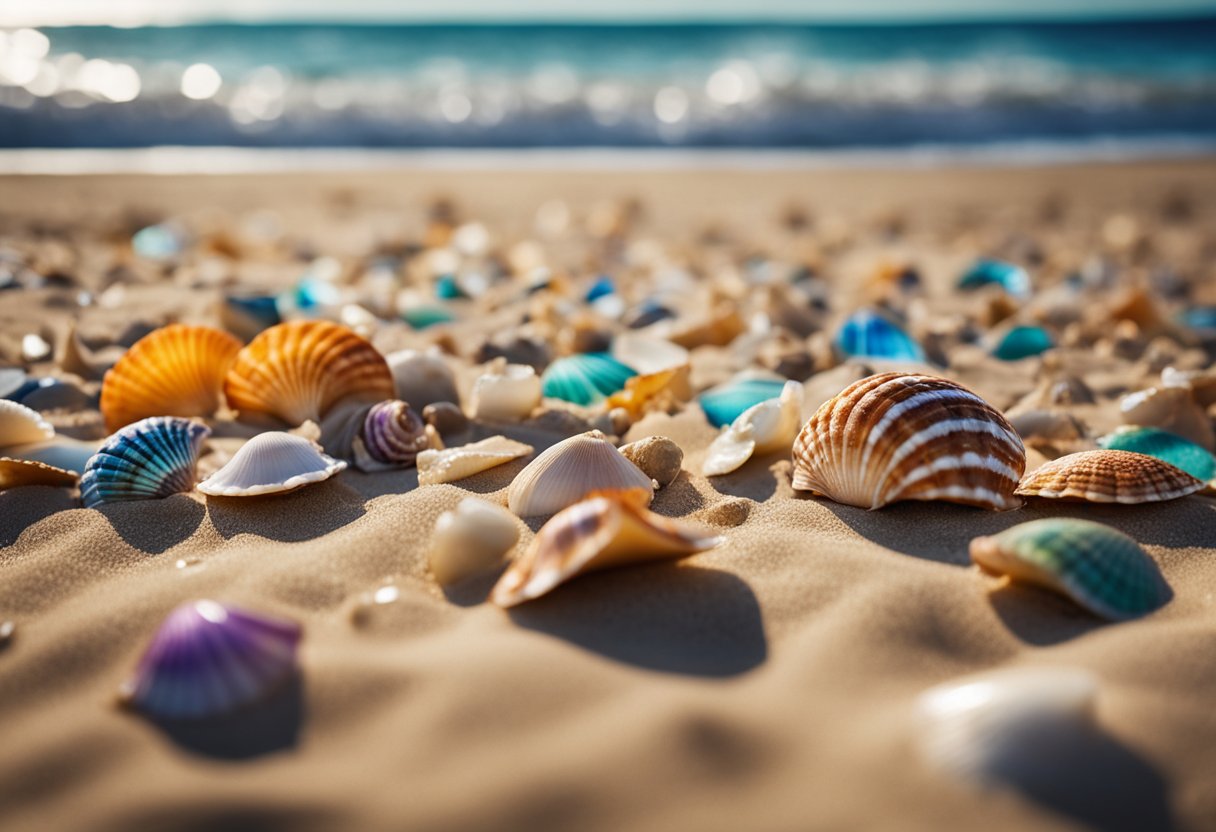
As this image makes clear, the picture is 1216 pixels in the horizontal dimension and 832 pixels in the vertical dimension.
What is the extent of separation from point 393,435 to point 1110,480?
1.67 meters

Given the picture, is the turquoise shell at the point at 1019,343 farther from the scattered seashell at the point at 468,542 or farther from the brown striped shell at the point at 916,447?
the scattered seashell at the point at 468,542

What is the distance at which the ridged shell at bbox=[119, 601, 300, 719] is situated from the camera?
53.0 inches

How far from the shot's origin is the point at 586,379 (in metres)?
2.75

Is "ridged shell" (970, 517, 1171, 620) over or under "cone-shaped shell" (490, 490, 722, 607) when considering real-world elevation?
under

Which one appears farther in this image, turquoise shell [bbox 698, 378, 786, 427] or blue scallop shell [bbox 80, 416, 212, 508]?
turquoise shell [bbox 698, 378, 786, 427]

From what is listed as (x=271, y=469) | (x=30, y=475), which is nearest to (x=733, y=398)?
(x=271, y=469)

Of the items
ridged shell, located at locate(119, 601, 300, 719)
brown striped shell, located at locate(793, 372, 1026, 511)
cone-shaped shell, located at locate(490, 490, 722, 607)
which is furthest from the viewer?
brown striped shell, located at locate(793, 372, 1026, 511)

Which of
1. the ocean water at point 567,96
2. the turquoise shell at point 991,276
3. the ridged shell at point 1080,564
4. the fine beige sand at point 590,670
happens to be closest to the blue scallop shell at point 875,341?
the fine beige sand at point 590,670

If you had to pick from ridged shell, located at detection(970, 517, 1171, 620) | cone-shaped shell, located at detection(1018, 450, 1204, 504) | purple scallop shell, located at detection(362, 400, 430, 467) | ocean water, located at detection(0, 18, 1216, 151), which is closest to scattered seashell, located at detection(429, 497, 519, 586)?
purple scallop shell, located at detection(362, 400, 430, 467)

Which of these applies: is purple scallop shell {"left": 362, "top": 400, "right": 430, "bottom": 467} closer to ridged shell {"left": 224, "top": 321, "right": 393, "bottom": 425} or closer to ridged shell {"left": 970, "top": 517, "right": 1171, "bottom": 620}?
ridged shell {"left": 224, "top": 321, "right": 393, "bottom": 425}

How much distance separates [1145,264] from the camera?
17.5 feet

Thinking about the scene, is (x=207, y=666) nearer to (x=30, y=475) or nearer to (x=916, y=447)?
(x=30, y=475)

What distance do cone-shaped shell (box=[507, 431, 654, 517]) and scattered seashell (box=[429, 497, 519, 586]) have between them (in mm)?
194

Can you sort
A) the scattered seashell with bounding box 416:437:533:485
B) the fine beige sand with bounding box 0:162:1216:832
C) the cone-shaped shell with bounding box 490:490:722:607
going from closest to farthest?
the fine beige sand with bounding box 0:162:1216:832, the cone-shaped shell with bounding box 490:490:722:607, the scattered seashell with bounding box 416:437:533:485
